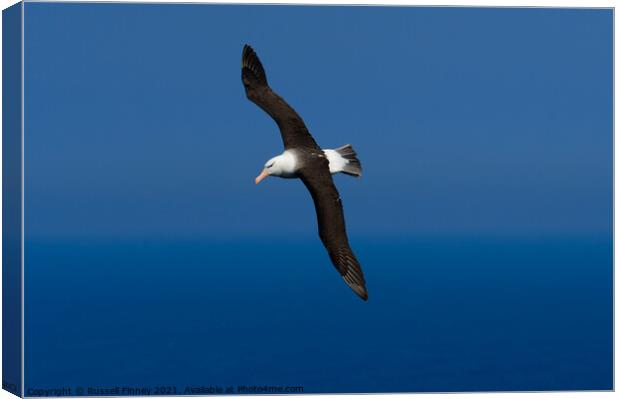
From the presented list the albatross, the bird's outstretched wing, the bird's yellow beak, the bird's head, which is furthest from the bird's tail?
the bird's yellow beak

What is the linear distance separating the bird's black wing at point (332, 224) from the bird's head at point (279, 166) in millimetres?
101

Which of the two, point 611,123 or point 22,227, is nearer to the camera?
point 22,227

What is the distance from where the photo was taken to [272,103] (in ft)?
41.1

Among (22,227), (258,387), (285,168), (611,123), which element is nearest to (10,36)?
(22,227)

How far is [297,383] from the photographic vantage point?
1248 centimetres

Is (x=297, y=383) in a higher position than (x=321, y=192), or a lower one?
lower

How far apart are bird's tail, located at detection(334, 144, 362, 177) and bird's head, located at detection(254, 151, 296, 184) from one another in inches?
17.6

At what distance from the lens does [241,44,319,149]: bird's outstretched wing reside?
1241 cm

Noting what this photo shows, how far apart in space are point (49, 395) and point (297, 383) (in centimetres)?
195

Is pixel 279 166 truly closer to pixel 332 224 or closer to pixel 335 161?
pixel 335 161

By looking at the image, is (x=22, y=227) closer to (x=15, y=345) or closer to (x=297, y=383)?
(x=15, y=345)

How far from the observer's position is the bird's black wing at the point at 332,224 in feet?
39.2

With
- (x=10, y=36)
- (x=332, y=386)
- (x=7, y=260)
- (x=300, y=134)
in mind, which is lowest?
(x=332, y=386)

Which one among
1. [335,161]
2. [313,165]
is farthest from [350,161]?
[313,165]
